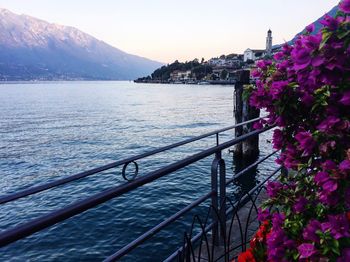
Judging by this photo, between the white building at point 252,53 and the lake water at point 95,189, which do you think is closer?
the lake water at point 95,189

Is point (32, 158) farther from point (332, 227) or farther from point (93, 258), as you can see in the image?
point (332, 227)

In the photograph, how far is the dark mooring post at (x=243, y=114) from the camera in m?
15.2

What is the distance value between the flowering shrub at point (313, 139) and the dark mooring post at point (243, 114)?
12.3 metres

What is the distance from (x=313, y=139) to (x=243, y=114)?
14.0 m

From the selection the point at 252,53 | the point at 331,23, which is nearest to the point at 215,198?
the point at 331,23

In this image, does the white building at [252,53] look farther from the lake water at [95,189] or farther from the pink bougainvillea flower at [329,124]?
the pink bougainvillea flower at [329,124]

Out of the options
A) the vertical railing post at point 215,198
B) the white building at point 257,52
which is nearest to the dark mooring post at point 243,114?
the vertical railing post at point 215,198

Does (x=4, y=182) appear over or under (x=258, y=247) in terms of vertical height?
under

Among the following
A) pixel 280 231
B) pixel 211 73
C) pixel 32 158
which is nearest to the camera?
pixel 280 231

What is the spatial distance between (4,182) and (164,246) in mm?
11522

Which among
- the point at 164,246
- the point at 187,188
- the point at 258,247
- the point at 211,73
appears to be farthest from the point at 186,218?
the point at 211,73

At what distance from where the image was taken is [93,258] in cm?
938

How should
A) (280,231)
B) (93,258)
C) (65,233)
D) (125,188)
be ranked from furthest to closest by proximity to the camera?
1. (65,233)
2. (93,258)
3. (280,231)
4. (125,188)

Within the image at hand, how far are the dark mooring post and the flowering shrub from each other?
1235 centimetres
